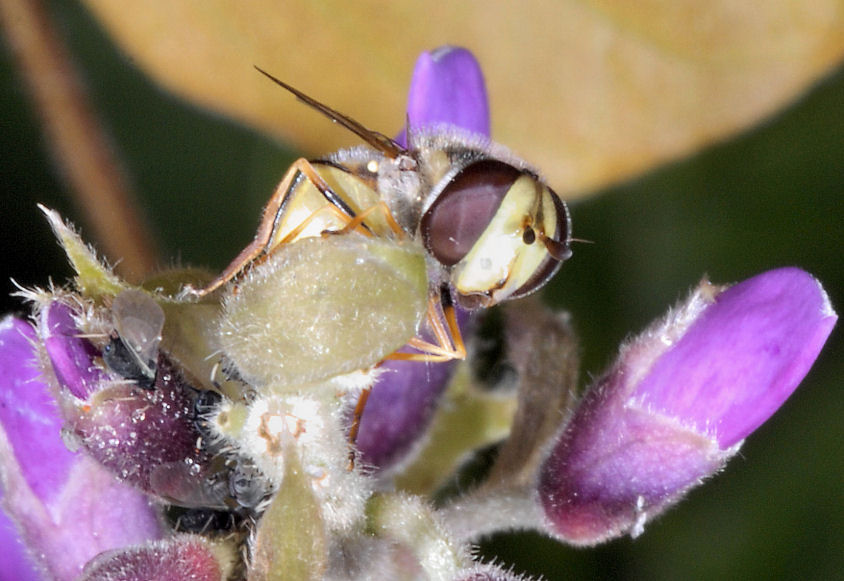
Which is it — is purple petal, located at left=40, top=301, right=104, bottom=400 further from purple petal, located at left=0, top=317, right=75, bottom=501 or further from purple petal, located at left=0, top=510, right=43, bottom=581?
purple petal, located at left=0, top=510, right=43, bottom=581

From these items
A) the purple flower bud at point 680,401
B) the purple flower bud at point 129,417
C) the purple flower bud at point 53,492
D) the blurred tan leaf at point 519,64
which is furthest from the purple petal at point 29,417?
the blurred tan leaf at point 519,64

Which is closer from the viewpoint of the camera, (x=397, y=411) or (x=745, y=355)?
(x=745, y=355)

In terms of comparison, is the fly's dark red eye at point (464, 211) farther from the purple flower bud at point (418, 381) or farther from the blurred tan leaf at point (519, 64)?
the blurred tan leaf at point (519, 64)

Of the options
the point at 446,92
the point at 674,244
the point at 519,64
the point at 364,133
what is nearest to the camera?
A: the point at 364,133

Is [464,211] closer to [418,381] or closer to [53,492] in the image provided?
[418,381]

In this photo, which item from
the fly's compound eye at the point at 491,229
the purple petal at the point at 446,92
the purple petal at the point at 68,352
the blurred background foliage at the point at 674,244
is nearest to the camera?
the purple petal at the point at 68,352

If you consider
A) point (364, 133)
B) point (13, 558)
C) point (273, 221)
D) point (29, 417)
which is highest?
point (364, 133)

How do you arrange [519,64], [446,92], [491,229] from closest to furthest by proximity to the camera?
1. [491,229]
2. [446,92]
3. [519,64]

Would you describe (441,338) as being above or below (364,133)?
below

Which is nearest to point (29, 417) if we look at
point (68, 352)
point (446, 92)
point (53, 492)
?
point (53, 492)
